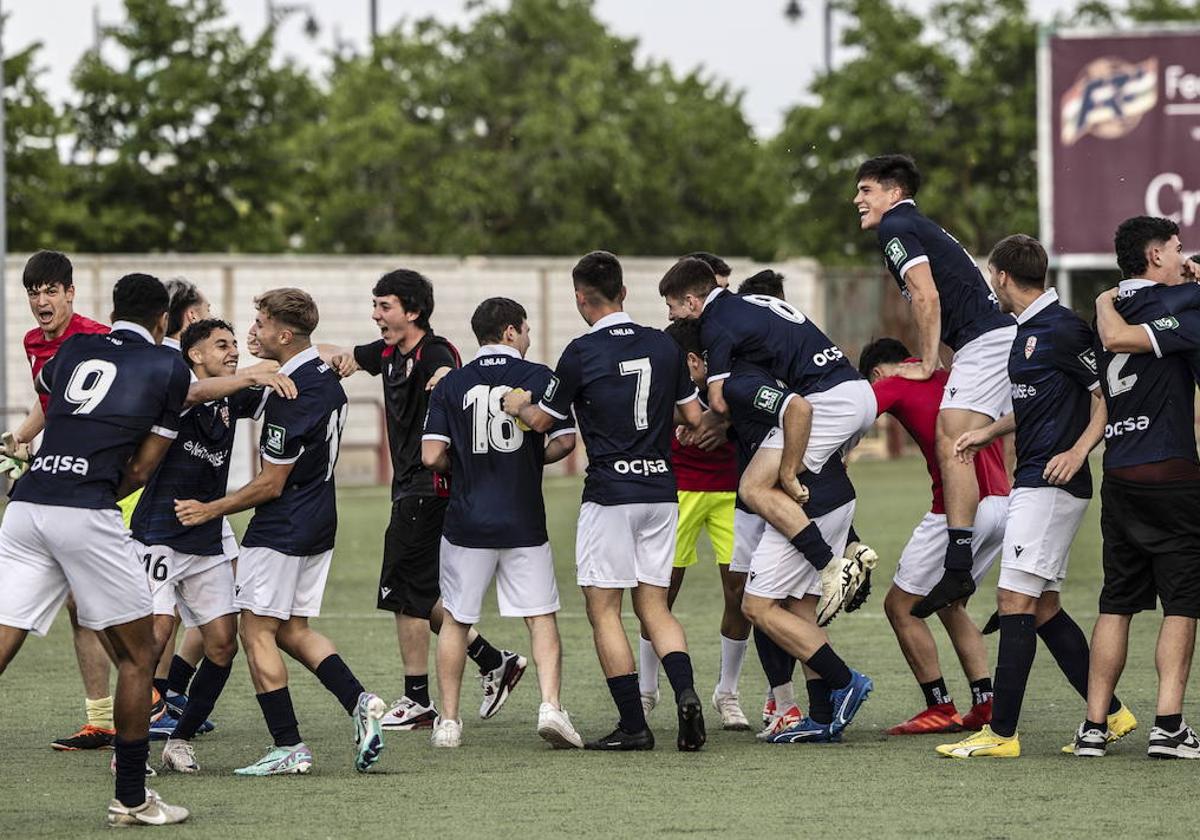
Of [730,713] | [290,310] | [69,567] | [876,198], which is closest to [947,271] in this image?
[876,198]

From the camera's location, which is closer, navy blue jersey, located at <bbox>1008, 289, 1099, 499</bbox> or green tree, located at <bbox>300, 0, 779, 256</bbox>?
navy blue jersey, located at <bbox>1008, 289, 1099, 499</bbox>

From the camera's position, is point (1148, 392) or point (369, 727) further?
point (1148, 392)

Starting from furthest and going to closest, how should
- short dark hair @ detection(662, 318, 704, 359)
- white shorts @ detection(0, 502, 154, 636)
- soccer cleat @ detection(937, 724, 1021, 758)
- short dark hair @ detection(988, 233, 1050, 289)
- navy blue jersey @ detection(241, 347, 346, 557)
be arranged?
short dark hair @ detection(662, 318, 704, 359), short dark hair @ detection(988, 233, 1050, 289), soccer cleat @ detection(937, 724, 1021, 758), navy blue jersey @ detection(241, 347, 346, 557), white shorts @ detection(0, 502, 154, 636)

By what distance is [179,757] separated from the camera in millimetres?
8406

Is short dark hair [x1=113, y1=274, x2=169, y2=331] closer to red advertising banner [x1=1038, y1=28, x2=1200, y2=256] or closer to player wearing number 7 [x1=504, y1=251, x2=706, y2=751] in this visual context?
player wearing number 7 [x1=504, y1=251, x2=706, y2=751]

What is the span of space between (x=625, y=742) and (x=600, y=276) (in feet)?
6.74

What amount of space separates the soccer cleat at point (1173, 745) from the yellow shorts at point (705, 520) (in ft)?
7.98

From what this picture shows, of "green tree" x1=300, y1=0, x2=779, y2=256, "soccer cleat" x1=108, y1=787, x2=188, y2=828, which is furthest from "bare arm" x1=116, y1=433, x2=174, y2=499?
"green tree" x1=300, y1=0, x2=779, y2=256

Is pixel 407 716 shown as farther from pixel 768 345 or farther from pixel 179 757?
pixel 768 345

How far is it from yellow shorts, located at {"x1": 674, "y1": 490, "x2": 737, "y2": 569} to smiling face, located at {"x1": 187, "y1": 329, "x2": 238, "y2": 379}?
2388mm

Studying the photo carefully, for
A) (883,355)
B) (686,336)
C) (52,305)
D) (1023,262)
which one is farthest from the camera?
(686,336)

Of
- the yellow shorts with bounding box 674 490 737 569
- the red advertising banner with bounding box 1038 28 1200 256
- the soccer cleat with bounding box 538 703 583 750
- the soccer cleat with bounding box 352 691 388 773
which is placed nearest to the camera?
the soccer cleat with bounding box 352 691 388 773

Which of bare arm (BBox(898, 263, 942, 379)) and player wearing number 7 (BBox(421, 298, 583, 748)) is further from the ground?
bare arm (BBox(898, 263, 942, 379))

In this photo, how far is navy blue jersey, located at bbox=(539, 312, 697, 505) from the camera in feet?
29.0
